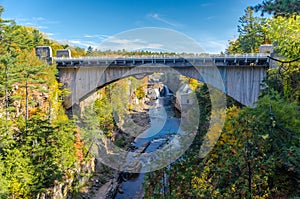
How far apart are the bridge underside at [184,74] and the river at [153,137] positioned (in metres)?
5.09

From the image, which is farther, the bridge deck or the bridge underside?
the bridge underside

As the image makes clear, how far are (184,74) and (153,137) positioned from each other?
45.4 feet

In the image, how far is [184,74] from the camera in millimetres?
20641

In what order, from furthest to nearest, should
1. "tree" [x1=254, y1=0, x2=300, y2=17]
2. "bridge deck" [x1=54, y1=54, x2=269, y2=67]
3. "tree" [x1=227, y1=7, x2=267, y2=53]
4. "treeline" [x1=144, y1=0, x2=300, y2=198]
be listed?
"tree" [x1=227, y1=7, x2=267, y2=53]
"bridge deck" [x1=54, y1=54, x2=269, y2=67]
"tree" [x1=254, y1=0, x2=300, y2=17]
"treeline" [x1=144, y1=0, x2=300, y2=198]

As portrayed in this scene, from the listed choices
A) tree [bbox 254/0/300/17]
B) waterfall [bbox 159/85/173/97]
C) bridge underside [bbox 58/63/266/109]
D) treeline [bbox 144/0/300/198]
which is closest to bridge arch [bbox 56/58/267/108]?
bridge underside [bbox 58/63/266/109]

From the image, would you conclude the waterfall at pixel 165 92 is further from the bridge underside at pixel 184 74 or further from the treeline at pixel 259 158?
the treeline at pixel 259 158

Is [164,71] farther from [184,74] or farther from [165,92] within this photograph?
[165,92]

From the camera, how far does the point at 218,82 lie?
19594 mm

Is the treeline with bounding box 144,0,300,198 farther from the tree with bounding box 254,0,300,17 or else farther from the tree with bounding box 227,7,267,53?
the tree with bounding box 227,7,267,53

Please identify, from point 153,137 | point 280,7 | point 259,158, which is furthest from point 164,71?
point 259,158

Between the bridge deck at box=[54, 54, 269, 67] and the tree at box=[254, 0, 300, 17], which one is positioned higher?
the tree at box=[254, 0, 300, 17]

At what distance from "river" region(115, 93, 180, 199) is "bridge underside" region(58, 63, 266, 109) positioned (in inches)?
201

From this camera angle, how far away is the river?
1987 centimetres

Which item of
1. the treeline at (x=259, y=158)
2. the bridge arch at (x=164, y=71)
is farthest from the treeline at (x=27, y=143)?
the treeline at (x=259, y=158)
